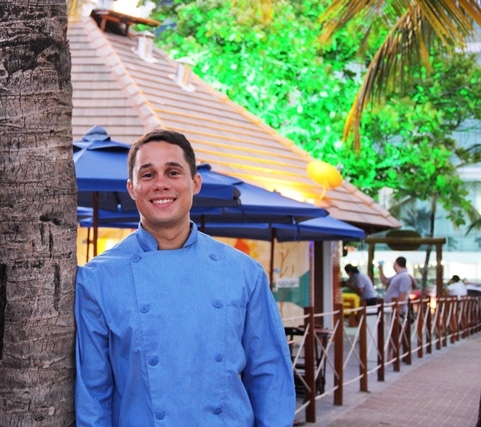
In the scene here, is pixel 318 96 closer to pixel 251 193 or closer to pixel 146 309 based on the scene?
pixel 251 193

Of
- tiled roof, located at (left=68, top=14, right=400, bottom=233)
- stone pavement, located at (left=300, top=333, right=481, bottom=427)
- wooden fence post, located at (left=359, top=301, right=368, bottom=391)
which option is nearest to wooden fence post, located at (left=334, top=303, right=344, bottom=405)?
stone pavement, located at (left=300, top=333, right=481, bottom=427)

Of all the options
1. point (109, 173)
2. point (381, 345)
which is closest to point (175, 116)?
point (381, 345)

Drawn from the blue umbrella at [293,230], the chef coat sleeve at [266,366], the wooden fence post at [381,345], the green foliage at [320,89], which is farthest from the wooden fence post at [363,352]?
the chef coat sleeve at [266,366]

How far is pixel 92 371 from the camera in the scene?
326 cm

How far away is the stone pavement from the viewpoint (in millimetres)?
10555

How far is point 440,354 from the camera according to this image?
747 inches

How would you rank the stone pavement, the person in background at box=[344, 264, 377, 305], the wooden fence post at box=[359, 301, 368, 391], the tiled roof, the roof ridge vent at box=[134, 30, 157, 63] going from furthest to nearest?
the person in background at box=[344, 264, 377, 305]
the roof ridge vent at box=[134, 30, 157, 63]
the tiled roof
the wooden fence post at box=[359, 301, 368, 391]
the stone pavement

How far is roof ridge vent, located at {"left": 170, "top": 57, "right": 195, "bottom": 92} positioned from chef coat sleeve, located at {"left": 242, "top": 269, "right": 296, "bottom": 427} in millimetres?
15133

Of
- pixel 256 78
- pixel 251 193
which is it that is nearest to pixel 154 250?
pixel 251 193

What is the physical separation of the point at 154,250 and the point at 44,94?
2.08ft

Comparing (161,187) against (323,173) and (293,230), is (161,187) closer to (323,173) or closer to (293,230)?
(323,173)

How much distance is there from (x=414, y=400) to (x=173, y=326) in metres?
9.43

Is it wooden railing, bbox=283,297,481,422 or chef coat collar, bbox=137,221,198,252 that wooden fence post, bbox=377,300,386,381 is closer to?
wooden railing, bbox=283,297,481,422

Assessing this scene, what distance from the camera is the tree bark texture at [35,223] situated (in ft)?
10.7
